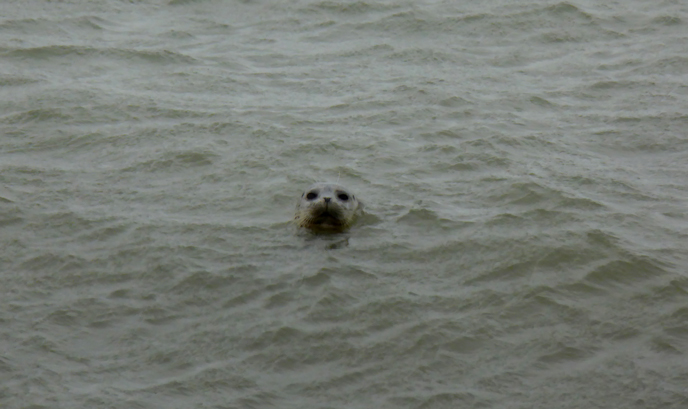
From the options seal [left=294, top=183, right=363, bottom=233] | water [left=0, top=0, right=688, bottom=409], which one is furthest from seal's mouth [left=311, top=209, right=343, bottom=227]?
water [left=0, top=0, right=688, bottom=409]

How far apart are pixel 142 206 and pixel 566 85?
5.73 metres

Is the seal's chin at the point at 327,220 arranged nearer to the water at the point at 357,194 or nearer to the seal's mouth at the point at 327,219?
the seal's mouth at the point at 327,219

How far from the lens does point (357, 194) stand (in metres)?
9.16

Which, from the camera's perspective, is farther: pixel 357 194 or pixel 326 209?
pixel 357 194

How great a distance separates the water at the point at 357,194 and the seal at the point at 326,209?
0.50 feet

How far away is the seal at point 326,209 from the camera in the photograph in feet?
27.5

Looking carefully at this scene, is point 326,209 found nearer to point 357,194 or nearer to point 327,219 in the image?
point 327,219

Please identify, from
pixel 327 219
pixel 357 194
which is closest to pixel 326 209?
pixel 327 219

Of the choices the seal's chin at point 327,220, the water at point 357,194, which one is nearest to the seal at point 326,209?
the seal's chin at point 327,220

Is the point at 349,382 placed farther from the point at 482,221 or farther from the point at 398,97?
the point at 398,97

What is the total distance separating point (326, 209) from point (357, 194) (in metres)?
0.86

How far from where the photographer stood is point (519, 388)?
606 centimetres

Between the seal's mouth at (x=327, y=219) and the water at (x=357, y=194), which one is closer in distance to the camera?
the water at (x=357, y=194)

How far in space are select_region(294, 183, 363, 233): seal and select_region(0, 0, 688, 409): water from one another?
153 millimetres
